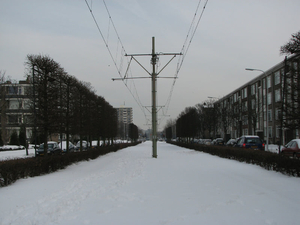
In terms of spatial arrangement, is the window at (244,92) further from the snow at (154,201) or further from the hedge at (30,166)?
the snow at (154,201)

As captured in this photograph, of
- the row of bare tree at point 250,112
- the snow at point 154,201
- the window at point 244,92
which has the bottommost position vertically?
the snow at point 154,201

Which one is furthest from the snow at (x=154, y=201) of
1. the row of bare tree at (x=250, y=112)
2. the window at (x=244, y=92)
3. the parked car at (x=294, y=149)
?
the window at (x=244, y=92)

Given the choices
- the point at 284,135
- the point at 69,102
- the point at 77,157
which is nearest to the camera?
the point at 77,157

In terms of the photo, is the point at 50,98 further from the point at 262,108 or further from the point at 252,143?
the point at 262,108

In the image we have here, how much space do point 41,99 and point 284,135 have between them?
134 feet

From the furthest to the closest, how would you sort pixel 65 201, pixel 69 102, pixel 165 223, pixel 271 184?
pixel 69 102 < pixel 271 184 < pixel 65 201 < pixel 165 223

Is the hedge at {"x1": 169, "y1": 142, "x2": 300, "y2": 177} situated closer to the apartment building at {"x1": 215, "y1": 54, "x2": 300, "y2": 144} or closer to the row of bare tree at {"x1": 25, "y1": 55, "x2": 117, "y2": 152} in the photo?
the row of bare tree at {"x1": 25, "y1": 55, "x2": 117, "y2": 152}

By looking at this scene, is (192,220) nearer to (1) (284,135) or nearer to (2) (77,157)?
(2) (77,157)

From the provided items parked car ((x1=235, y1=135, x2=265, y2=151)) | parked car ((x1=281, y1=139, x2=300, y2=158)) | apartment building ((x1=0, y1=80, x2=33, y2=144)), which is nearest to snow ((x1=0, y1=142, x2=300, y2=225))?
parked car ((x1=281, y1=139, x2=300, y2=158))

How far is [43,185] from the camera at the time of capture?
995cm

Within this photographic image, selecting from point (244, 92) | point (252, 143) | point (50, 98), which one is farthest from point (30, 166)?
point (244, 92)

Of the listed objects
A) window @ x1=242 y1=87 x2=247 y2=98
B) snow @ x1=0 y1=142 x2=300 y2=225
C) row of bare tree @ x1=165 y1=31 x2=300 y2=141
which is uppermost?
window @ x1=242 y1=87 x2=247 y2=98

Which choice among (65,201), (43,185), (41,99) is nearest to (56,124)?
(41,99)

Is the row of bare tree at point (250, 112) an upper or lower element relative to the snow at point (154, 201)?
upper
